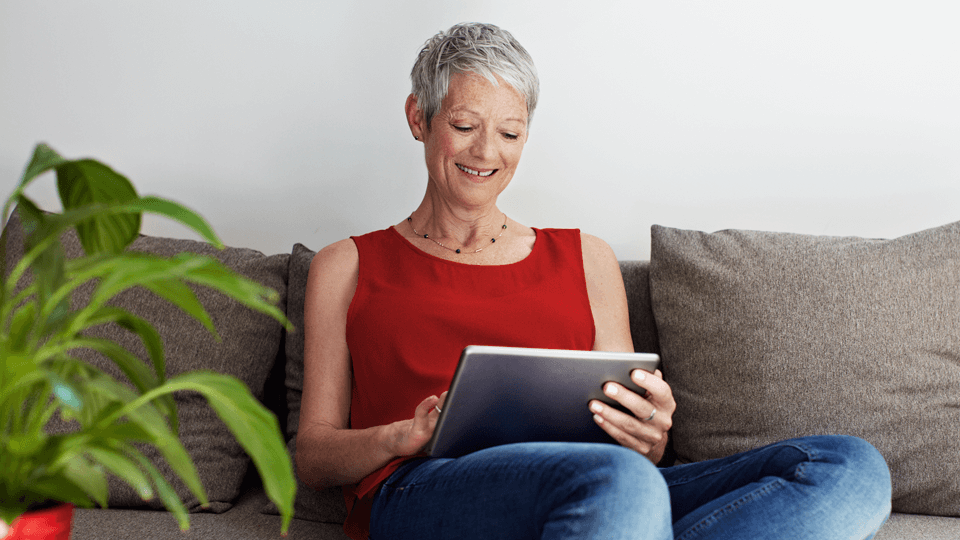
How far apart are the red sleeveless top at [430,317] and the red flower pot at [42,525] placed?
64cm

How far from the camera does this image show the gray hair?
1343 mm

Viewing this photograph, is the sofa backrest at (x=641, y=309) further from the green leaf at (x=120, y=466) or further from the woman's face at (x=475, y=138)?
the green leaf at (x=120, y=466)

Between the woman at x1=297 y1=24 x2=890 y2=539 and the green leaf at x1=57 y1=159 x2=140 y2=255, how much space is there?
1.70 ft

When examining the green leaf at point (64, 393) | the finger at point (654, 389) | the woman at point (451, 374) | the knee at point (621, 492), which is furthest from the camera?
the finger at point (654, 389)

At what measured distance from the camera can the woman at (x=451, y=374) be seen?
84 cm

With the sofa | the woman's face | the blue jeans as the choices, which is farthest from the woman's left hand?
the woman's face

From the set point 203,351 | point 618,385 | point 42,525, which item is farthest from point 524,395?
point 203,351

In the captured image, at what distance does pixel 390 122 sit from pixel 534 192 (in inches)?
17.3

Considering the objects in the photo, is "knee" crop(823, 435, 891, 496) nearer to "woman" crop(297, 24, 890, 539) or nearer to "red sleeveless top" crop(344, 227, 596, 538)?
"woman" crop(297, 24, 890, 539)

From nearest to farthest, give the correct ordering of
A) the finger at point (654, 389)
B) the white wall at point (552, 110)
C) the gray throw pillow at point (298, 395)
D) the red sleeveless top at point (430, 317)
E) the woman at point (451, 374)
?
the woman at point (451, 374)
the finger at point (654, 389)
the red sleeveless top at point (430, 317)
the gray throw pillow at point (298, 395)
the white wall at point (552, 110)

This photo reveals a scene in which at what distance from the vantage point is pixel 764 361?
1311 millimetres

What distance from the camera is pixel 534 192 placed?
1.85 m

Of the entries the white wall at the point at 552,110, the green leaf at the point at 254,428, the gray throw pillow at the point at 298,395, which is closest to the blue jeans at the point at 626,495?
the gray throw pillow at the point at 298,395

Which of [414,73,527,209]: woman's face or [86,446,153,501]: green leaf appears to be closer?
[86,446,153,501]: green leaf
